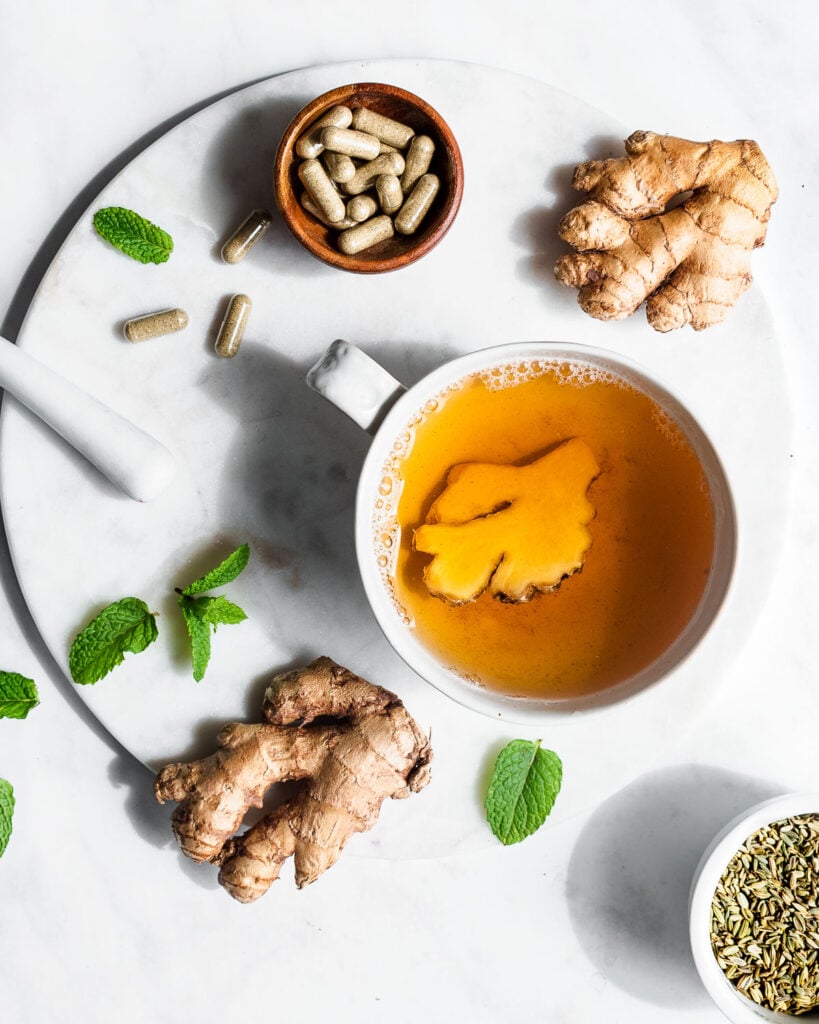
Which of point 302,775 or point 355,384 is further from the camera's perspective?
point 302,775

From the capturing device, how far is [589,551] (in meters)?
1.14

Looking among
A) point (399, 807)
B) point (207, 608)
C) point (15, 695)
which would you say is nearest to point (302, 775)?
point (399, 807)

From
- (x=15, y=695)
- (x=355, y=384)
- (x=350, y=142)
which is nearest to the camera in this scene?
(x=355, y=384)

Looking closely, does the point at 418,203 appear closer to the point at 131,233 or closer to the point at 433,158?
the point at 433,158

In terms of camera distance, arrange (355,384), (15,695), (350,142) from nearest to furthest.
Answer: (355,384), (350,142), (15,695)

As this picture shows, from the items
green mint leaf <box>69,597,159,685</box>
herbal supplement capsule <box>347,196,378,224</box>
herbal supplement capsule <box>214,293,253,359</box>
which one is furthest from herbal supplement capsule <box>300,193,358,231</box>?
green mint leaf <box>69,597,159,685</box>

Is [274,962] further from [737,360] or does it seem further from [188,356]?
[737,360]

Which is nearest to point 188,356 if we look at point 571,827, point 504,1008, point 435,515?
point 435,515

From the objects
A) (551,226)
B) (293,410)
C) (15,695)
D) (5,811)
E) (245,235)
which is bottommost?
(5,811)

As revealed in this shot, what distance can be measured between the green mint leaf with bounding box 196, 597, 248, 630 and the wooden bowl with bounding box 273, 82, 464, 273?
44 cm

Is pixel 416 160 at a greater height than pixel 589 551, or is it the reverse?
pixel 416 160

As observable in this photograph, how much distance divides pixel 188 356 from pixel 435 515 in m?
0.37

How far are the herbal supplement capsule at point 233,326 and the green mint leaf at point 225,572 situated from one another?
0.25 metres

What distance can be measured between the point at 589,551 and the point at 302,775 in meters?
0.46
